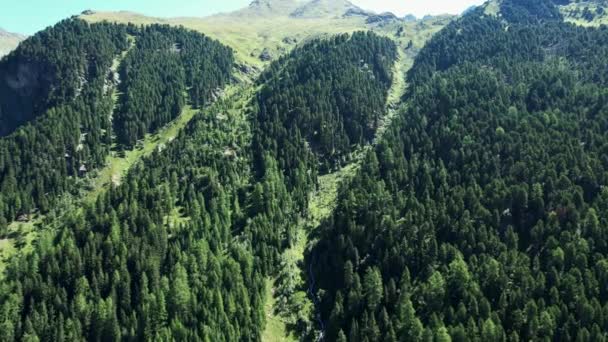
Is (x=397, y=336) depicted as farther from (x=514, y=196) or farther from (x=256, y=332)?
(x=514, y=196)

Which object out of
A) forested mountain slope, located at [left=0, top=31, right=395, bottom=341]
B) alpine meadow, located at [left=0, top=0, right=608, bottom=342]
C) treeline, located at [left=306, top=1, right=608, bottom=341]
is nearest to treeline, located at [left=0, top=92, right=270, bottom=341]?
forested mountain slope, located at [left=0, top=31, right=395, bottom=341]

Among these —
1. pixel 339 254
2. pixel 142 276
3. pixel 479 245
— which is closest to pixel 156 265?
pixel 142 276

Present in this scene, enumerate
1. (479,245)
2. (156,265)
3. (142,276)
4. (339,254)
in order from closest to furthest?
(479,245) → (142,276) → (156,265) → (339,254)

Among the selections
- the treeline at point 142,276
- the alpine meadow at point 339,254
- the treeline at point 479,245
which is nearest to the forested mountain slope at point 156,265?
the treeline at point 142,276

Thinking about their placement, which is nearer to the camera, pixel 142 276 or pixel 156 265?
pixel 142 276

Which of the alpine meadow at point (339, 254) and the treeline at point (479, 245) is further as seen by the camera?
the alpine meadow at point (339, 254)

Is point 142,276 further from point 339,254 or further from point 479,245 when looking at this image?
point 479,245

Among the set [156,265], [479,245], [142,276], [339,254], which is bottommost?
[142,276]

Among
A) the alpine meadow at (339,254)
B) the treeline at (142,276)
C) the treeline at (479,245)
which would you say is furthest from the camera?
the treeline at (142,276)

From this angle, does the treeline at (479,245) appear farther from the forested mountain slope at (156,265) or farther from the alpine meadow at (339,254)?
the forested mountain slope at (156,265)

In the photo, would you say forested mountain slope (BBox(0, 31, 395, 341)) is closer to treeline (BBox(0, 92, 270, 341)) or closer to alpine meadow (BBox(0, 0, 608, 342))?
treeline (BBox(0, 92, 270, 341))

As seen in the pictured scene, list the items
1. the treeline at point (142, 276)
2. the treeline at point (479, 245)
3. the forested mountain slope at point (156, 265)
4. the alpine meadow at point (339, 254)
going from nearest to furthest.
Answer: the treeline at point (479, 245)
the alpine meadow at point (339, 254)
the treeline at point (142, 276)
the forested mountain slope at point (156, 265)
